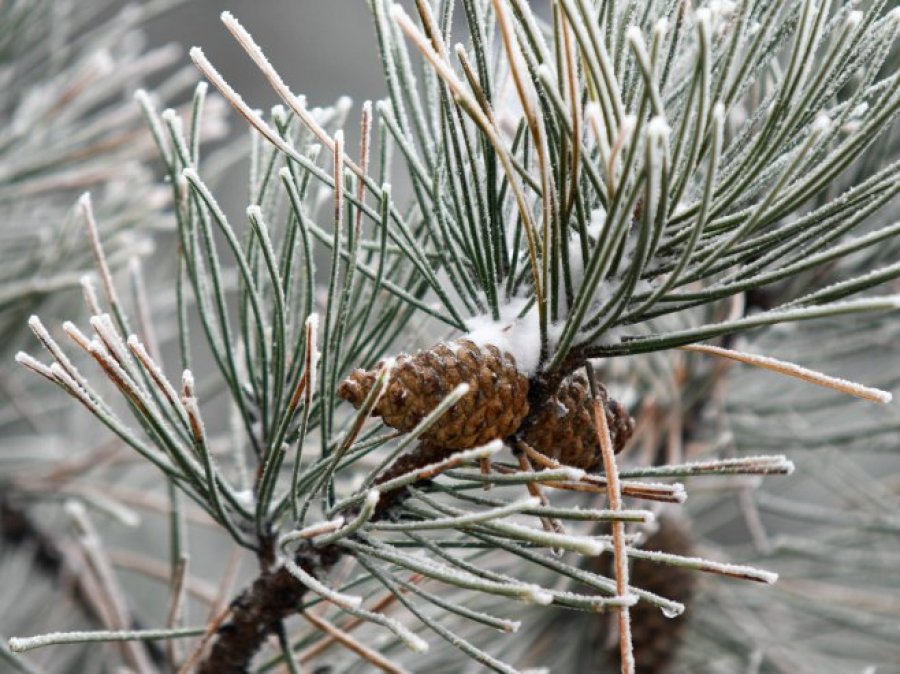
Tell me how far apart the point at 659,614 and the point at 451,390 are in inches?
14.6

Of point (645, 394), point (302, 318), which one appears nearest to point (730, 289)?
point (302, 318)

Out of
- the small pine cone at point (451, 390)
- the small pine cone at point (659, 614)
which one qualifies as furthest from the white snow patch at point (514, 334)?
the small pine cone at point (659, 614)

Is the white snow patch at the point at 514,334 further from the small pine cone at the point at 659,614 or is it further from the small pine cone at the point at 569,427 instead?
the small pine cone at the point at 659,614

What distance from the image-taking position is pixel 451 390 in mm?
343

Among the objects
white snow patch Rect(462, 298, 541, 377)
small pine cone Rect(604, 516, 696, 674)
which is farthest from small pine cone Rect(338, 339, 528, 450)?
small pine cone Rect(604, 516, 696, 674)

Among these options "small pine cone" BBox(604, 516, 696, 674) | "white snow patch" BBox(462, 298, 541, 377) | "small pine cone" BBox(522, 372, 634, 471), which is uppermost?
"white snow patch" BBox(462, 298, 541, 377)

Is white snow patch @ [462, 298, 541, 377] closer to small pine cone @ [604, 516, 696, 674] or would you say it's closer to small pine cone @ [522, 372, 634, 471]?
small pine cone @ [522, 372, 634, 471]

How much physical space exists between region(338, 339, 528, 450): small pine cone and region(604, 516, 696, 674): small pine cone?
34 cm

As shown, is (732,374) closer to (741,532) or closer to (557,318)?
(557,318)

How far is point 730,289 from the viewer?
12.8 inches

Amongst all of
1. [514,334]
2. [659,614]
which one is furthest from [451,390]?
[659,614]

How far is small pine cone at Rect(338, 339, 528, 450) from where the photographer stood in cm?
34

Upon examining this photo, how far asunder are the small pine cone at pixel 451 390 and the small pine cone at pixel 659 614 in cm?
34

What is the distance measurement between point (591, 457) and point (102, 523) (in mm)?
686
